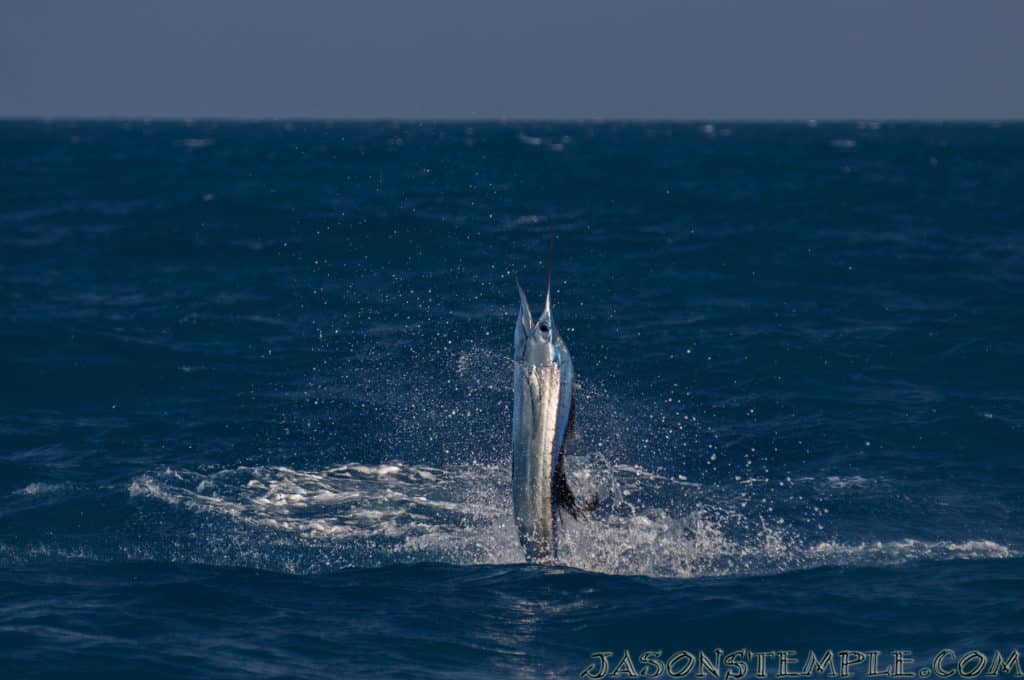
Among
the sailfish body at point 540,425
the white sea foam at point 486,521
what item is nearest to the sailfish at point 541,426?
the sailfish body at point 540,425

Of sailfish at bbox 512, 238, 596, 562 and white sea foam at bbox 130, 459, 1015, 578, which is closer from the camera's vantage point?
sailfish at bbox 512, 238, 596, 562

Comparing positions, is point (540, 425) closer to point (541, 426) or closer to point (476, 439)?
point (541, 426)

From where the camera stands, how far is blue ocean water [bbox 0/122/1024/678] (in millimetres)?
11195

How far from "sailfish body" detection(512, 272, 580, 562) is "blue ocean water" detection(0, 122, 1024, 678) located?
990 mm

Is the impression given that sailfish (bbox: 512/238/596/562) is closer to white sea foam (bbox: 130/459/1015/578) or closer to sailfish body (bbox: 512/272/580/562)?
sailfish body (bbox: 512/272/580/562)

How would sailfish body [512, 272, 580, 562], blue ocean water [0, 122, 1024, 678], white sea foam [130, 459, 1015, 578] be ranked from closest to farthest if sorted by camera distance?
sailfish body [512, 272, 580, 562] < blue ocean water [0, 122, 1024, 678] < white sea foam [130, 459, 1015, 578]

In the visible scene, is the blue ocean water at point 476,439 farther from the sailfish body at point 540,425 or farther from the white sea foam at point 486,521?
the sailfish body at point 540,425

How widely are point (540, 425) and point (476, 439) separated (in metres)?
7.90

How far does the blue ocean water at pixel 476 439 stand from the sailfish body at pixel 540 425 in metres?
0.99

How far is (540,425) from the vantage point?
10.9m

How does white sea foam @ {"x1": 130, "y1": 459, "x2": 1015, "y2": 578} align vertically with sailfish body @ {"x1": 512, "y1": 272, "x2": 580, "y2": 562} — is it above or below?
below

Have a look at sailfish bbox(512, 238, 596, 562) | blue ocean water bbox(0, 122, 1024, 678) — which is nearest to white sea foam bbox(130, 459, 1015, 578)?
blue ocean water bbox(0, 122, 1024, 678)

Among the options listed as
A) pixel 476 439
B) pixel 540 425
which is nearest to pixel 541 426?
pixel 540 425

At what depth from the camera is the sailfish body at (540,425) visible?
10477 mm
